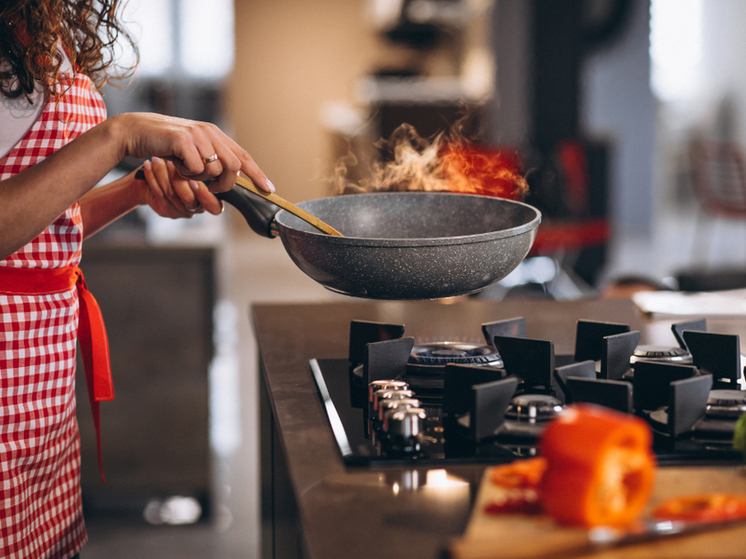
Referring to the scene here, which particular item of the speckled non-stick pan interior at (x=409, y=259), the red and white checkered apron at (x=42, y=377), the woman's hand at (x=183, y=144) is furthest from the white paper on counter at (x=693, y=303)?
the red and white checkered apron at (x=42, y=377)

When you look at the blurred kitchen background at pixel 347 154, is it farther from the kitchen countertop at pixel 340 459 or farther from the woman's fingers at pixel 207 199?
the woman's fingers at pixel 207 199

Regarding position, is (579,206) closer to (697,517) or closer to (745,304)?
(745,304)

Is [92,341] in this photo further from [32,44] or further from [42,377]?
[32,44]

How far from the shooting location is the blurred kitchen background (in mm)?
2115

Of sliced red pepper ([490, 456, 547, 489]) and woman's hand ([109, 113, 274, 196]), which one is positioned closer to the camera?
sliced red pepper ([490, 456, 547, 489])

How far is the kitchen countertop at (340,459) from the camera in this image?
0.49 meters

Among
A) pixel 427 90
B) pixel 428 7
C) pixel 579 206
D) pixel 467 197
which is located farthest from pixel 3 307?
pixel 428 7

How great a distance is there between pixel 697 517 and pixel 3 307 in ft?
2.58

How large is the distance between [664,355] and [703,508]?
1.26ft

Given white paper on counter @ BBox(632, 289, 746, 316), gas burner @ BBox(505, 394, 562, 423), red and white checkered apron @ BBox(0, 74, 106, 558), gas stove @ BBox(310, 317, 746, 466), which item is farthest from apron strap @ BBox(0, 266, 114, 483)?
white paper on counter @ BBox(632, 289, 746, 316)

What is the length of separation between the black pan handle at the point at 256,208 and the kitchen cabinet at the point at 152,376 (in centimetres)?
126

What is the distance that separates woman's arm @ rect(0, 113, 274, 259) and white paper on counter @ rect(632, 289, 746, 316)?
0.76m

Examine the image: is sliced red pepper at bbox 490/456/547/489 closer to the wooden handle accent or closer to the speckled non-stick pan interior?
the speckled non-stick pan interior

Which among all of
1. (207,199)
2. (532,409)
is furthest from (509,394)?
(207,199)
